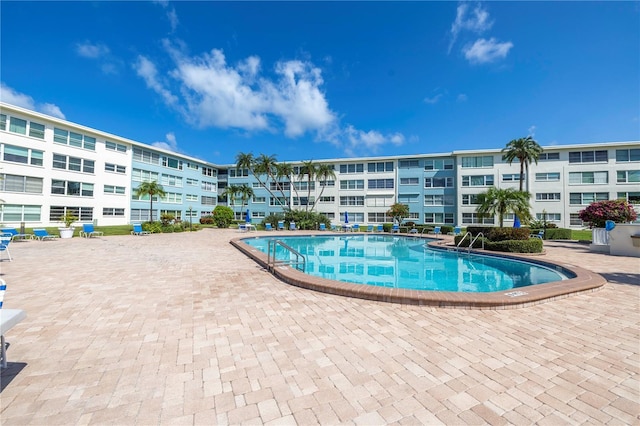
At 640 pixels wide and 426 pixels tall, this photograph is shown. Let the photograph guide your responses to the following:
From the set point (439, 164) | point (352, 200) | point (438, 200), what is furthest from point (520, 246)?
point (352, 200)

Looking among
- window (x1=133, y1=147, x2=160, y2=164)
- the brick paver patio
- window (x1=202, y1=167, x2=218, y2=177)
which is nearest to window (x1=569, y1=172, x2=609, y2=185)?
the brick paver patio

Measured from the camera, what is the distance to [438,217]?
40.8 m

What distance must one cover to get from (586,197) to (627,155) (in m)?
6.21

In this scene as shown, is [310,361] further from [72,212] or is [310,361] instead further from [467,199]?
[467,199]

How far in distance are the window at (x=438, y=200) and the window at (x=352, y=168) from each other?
36.8 feet

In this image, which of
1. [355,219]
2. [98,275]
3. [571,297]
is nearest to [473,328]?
[571,297]

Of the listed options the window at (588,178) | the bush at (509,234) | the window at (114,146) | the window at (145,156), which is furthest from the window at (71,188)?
the window at (588,178)

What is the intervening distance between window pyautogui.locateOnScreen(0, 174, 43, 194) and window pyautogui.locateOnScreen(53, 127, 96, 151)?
4.94m

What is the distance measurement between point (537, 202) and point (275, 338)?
4397cm

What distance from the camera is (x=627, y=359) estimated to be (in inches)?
136

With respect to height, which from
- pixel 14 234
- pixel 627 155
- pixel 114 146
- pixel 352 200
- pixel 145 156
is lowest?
pixel 14 234

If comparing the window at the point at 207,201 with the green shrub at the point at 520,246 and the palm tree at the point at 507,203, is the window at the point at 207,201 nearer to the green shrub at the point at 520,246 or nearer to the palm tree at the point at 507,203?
the palm tree at the point at 507,203

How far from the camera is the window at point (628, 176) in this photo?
32281mm

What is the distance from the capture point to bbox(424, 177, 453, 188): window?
4028 cm
